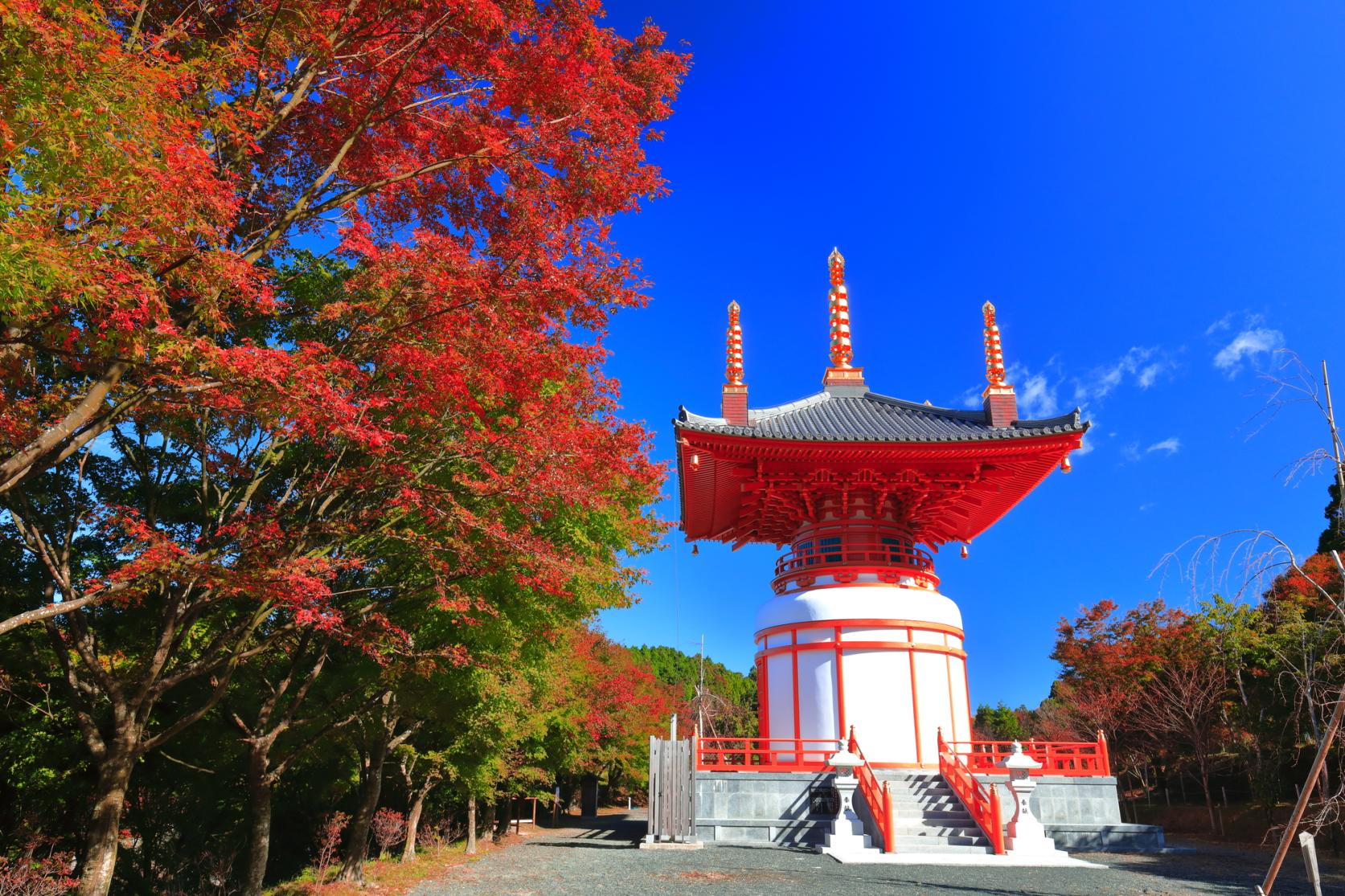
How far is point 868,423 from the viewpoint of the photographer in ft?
58.1

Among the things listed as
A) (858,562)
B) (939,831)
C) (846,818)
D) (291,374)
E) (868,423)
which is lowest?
(939,831)

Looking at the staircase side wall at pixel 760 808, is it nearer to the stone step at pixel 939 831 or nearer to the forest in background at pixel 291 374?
the stone step at pixel 939 831

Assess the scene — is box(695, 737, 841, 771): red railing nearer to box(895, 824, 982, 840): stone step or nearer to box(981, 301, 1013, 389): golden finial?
box(895, 824, 982, 840): stone step

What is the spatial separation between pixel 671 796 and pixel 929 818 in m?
4.39

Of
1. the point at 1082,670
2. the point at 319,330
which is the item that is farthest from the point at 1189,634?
the point at 319,330

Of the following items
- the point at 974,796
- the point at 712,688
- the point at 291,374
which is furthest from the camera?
the point at 712,688

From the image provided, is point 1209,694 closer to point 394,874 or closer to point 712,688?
point 394,874

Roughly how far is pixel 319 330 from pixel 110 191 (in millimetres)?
4642

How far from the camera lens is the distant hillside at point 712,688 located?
145 feet

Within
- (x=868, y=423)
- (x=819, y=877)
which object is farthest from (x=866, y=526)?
(x=819, y=877)

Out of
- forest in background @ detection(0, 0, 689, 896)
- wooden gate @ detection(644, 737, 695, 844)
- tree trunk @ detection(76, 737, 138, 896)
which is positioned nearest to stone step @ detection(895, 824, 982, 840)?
wooden gate @ detection(644, 737, 695, 844)

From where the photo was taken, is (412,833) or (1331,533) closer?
(412,833)

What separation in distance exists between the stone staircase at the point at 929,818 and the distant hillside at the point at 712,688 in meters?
26.9

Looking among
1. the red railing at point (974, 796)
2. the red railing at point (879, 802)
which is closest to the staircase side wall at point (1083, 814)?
the red railing at point (974, 796)
